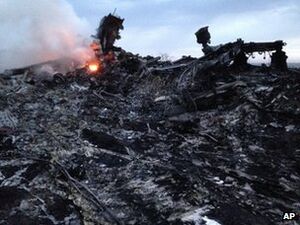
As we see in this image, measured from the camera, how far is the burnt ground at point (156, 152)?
520cm

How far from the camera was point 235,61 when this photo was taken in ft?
45.9

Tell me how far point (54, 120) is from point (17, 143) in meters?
1.93

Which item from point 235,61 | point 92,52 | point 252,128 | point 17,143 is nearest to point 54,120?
point 17,143

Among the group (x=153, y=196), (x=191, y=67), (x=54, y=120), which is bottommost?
(x=153, y=196)

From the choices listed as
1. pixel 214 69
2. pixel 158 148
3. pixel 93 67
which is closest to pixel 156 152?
pixel 158 148

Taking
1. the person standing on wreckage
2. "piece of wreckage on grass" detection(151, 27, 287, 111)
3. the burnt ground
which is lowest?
the burnt ground

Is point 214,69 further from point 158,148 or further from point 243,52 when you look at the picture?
point 158,148

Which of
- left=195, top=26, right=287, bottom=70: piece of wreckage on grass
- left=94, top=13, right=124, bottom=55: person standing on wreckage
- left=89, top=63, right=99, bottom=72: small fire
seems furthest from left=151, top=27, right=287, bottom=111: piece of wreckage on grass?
left=94, top=13, right=124, bottom=55: person standing on wreckage

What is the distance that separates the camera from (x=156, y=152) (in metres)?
7.61

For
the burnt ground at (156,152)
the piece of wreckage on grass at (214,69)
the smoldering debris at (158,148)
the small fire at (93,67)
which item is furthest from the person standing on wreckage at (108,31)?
the burnt ground at (156,152)

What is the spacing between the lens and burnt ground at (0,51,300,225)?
5195mm

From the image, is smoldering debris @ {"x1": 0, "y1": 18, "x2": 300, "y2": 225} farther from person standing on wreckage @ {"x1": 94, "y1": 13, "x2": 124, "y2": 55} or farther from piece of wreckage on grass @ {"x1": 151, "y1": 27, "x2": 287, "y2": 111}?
person standing on wreckage @ {"x1": 94, "y1": 13, "x2": 124, "y2": 55}

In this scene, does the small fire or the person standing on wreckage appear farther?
the person standing on wreckage

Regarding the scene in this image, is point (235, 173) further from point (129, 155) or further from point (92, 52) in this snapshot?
point (92, 52)
